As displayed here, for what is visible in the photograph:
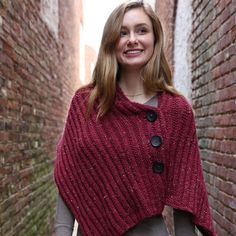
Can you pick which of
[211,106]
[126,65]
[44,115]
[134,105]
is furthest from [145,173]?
[44,115]

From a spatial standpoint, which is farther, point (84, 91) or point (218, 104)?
point (218, 104)

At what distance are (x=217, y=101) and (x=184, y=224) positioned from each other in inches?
71.2

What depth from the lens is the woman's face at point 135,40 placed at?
1.87 meters

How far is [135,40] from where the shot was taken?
6.09ft

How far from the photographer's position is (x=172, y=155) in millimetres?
1802

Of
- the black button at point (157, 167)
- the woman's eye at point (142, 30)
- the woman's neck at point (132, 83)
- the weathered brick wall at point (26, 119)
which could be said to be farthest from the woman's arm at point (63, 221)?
the weathered brick wall at point (26, 119)

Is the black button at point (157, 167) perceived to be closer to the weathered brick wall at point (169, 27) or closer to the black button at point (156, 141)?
the black button at point (156, 141)

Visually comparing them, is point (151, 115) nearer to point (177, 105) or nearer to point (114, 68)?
point (177, 105)

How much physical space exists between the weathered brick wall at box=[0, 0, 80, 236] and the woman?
6.10 ft

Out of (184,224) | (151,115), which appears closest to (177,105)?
(151,115)

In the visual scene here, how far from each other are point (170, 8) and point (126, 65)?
193 inches

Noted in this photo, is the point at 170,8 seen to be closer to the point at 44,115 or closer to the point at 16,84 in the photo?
the point at 44,115

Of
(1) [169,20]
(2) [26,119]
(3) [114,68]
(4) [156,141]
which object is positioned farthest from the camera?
(1) [169,20]

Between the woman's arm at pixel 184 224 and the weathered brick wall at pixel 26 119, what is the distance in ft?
6.71
